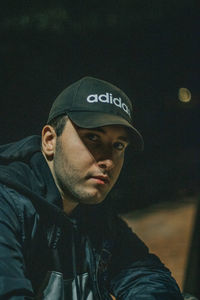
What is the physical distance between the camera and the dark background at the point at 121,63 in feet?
6.97

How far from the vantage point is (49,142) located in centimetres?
154

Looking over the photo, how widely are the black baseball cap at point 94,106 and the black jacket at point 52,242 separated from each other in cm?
23

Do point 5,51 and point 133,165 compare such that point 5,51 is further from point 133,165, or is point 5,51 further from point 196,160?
point 196,160

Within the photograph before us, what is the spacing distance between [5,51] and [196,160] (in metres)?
2.56

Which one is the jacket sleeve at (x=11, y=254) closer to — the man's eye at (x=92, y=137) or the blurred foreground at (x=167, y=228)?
the man's eye at (x=92, y=137)

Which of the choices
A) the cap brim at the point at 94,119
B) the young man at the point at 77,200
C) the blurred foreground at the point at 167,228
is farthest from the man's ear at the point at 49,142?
the blurred foreground at the point at 167,228

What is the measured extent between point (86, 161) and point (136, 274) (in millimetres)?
616

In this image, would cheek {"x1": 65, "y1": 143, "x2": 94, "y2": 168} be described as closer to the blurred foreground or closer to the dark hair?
the dark hair

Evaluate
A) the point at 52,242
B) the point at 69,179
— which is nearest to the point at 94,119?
the point at 69,179

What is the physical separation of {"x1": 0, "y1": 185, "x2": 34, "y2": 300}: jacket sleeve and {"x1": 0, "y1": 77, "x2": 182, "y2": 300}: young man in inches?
0.5

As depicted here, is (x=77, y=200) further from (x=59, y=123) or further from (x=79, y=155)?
(x=59, y=123)

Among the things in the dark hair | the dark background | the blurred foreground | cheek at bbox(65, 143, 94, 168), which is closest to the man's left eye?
cheek at bbox(65, 143, 94, 168)

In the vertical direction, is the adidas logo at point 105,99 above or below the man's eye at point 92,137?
above

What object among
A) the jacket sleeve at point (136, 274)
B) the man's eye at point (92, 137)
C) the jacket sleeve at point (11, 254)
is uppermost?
the man's eye at point (92, 137)
